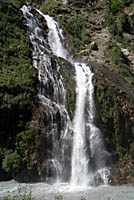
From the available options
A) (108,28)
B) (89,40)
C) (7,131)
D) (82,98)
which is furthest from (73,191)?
(108,28)

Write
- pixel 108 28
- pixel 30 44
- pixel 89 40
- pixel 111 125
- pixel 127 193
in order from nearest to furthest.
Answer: pixel 127 193, pixel 111 125, pixel 30 44, pixel 89 40, pixel 108 28

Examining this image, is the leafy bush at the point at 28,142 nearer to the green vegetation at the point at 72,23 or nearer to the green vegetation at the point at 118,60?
the green vegetation at the point at 118,60

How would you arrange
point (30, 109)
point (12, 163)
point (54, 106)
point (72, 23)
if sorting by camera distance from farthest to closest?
point (72, 23)
point (54, 106)
point (30, 109)
point (12, 163)

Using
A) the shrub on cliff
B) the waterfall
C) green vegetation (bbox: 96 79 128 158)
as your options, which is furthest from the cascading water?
green vegetation (bbox: 96 79 128 158)

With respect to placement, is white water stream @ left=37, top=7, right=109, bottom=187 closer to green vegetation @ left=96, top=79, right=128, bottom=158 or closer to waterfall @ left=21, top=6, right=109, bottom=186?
waterfall @ left=21, top=6, right=109, bottom=186

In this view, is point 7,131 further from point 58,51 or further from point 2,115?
point 58,51

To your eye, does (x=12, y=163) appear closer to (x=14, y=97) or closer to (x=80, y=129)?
(x=14, y=97)

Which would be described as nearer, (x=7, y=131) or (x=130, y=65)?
(x=7, y=131)

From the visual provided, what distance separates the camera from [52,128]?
567 inches

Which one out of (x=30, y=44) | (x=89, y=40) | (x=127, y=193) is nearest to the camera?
(x=127, y=193)

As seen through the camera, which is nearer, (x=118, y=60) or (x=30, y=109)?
(x=30, y=109)

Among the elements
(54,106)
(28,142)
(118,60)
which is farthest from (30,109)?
(118,60)

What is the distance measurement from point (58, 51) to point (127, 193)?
1847 cm

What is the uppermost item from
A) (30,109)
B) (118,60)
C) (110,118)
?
(118,60)
